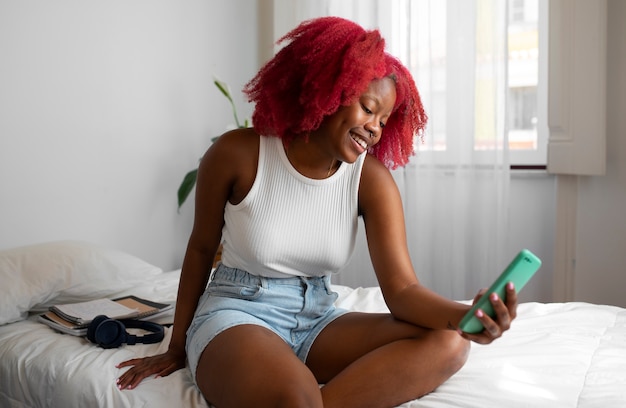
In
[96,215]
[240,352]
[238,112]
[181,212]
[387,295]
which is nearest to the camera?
[240,352]

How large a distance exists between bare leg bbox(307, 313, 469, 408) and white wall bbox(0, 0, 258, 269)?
130 centimetres

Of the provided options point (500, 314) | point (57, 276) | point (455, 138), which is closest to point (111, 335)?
point (57, 276)

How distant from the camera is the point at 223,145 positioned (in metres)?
1.39

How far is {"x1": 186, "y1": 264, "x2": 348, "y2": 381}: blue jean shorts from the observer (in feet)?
4.21

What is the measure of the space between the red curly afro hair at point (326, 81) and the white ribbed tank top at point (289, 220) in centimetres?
8

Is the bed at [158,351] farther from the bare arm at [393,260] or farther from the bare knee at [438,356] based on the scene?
the bare arm at [393,260]

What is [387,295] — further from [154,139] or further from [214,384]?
[154,139]

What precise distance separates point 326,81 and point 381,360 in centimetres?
55

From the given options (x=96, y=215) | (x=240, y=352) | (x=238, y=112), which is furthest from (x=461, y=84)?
(x=240, y=352)

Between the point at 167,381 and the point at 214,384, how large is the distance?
0.19 metres

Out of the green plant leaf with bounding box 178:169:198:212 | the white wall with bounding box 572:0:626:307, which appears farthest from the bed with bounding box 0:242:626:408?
the white wall with bounding box 572:0:626:307

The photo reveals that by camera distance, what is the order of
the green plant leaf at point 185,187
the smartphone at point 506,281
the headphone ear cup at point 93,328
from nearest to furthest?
the smartphone at point 506,281, the headphone ear cup at point 93,328, the green plant leaf at point 185,187

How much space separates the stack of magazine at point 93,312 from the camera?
5.19ft

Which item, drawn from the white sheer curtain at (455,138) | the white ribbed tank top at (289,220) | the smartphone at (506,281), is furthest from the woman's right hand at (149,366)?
the white sheer curtain at (455,138)
